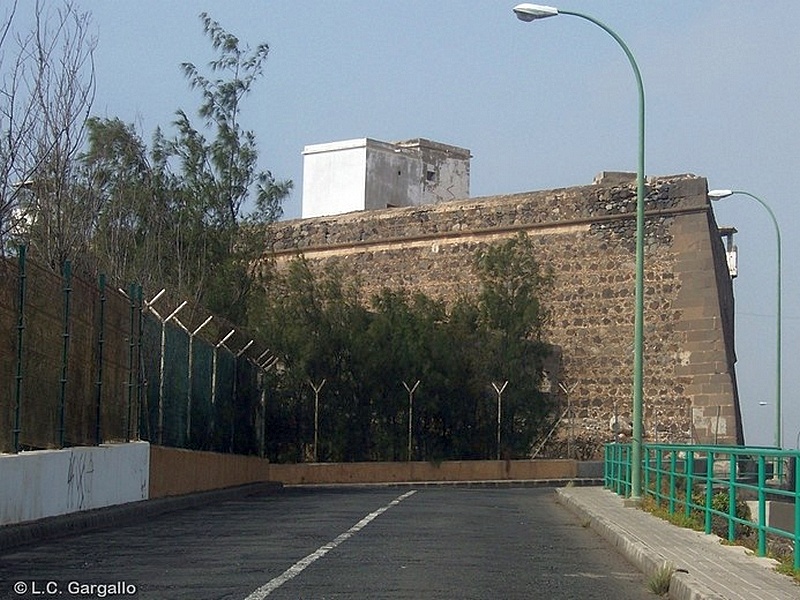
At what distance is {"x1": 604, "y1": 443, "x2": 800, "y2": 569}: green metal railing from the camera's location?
1144 centimetres

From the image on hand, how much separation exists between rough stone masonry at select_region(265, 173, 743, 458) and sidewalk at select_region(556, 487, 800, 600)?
2352 cm

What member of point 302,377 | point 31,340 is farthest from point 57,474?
point 302,377

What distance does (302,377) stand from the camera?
4025cm

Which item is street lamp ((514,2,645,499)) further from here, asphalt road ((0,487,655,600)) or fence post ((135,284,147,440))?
fence post ((135,284,147,440))

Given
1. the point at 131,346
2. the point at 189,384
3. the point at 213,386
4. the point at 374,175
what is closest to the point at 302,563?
the point at 131,346

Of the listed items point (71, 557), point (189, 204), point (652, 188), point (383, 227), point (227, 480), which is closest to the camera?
point (71, 557)

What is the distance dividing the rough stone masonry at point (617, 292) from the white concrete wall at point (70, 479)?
84.3ft

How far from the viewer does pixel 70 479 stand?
15766 millimetres

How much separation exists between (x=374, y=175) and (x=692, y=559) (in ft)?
154

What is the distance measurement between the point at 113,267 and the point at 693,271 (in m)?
20.1

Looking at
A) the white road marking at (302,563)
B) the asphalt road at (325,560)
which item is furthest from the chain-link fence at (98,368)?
the white road marking at (302,563)

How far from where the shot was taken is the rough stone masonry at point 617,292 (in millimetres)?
41969

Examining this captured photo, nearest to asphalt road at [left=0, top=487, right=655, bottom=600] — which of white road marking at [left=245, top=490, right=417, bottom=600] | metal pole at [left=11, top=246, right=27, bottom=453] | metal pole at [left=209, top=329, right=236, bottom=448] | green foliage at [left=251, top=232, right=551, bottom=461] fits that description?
white road marking at [left=245, top=490, right=417, bottom=600]

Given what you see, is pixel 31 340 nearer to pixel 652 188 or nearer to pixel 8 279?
pixel 8 279
